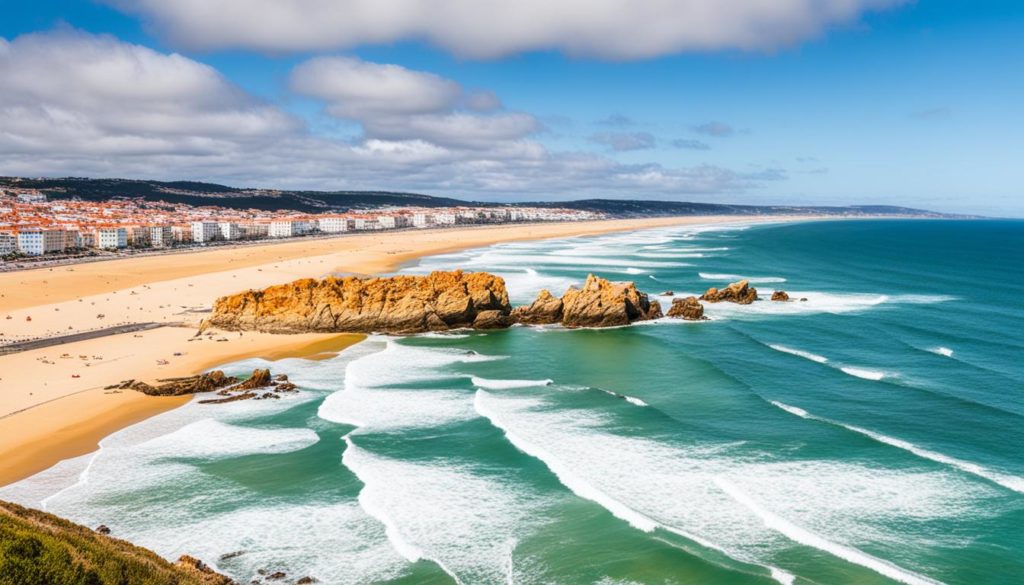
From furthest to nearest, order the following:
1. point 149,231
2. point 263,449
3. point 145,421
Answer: point 149,231 → point 145,421 → point 263,449

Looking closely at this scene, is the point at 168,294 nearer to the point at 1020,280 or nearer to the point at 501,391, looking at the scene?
the point at 501,391

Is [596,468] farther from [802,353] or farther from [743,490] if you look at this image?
[802,353]

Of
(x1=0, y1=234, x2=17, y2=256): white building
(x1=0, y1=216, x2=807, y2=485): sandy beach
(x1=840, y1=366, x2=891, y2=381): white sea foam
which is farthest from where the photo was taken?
(x1=0, y1=234, x2=17, y2=256): white building

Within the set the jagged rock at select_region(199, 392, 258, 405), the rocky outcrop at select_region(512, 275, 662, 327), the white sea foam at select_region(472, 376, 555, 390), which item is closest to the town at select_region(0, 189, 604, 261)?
the rocky outcrop at select_region(512, 275, 662, 327)

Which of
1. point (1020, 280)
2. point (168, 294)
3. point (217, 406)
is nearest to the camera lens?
point (217, 406)

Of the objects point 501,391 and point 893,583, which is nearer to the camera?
point 893,583

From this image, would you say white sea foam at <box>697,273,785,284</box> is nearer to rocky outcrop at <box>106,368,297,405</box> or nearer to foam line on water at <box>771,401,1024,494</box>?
foam line on water at <box>771,401,1024,494</box>

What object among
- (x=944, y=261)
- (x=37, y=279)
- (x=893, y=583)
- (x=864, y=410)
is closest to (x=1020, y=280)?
(x=944, y=261)
